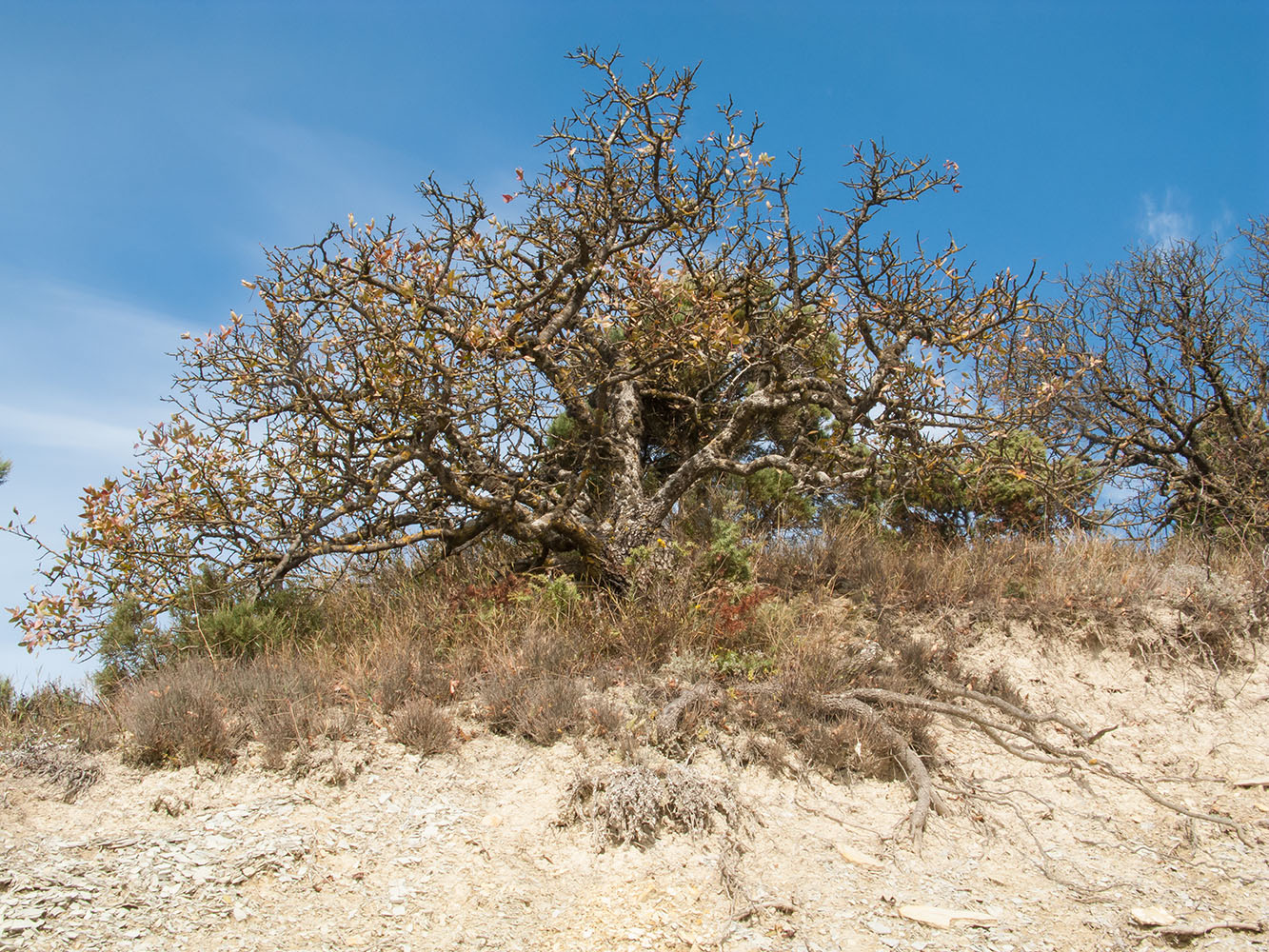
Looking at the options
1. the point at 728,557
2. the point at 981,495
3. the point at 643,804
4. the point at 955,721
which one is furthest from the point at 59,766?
the point at 981,495

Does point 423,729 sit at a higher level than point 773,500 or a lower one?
lower

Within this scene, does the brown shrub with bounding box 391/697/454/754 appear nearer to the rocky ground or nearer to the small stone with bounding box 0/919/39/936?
the rocky ground

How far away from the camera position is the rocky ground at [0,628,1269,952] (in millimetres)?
4980

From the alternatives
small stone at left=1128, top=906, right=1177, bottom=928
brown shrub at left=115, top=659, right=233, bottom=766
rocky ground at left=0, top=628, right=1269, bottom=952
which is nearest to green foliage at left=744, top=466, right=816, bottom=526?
rocky ground at left=0, top=628, right=1269, bottom=952

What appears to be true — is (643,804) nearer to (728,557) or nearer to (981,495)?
(728,557)

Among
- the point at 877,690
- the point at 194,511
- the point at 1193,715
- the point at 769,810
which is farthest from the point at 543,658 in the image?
the point at 1193,715

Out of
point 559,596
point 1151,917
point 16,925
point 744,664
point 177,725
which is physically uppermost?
point 559,596

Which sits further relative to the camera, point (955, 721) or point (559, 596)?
point (559, 596)

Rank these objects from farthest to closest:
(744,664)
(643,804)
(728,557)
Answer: (728,557), (744,664), (643,804)

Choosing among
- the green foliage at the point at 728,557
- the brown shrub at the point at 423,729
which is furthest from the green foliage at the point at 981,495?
the brown shrub at the point at 423,729

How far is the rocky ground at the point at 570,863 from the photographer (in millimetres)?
4980

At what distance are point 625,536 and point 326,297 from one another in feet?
11.6

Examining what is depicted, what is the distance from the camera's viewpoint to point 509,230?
29.8ft

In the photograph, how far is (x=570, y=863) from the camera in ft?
18.1
